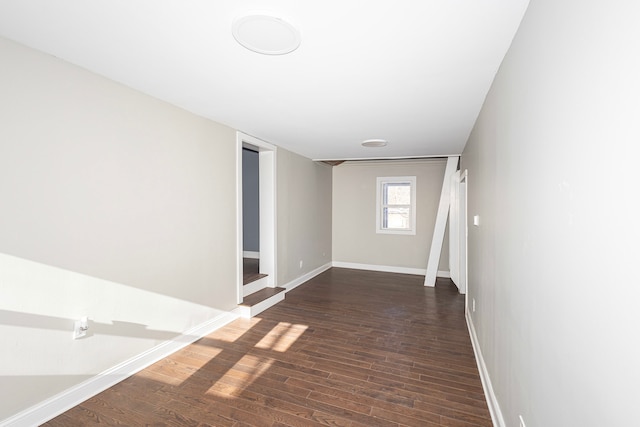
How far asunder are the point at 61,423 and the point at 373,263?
5.62 meters

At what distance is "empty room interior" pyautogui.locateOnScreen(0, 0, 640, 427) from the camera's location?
0.88 meters

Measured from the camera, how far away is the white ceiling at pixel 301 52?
1.45 metres

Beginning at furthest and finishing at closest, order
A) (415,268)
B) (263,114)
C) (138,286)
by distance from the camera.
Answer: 1. (415,268)
2. (263,114)
3. (138,286)

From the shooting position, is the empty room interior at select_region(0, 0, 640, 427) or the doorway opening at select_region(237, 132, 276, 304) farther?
the doorway opening at select_region(237, 132, 276, 304)

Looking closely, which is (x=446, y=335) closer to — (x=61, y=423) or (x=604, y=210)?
(x=604, y=210)

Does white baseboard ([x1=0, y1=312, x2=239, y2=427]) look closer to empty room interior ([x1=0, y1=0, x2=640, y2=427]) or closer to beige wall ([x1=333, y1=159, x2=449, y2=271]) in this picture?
empty room interior ([x1=0, y1=0, x2=640, y2=427])

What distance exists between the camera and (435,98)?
2.57 metres

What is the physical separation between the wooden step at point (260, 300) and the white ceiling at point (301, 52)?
7.51ft

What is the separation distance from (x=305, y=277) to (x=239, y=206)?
2.44m

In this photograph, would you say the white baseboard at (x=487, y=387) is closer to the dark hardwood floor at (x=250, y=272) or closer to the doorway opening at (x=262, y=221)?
the doorway opening at (x=262, y=221)

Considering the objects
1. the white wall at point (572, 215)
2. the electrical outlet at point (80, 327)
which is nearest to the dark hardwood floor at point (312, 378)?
the electrical outlet at point (80, 327)

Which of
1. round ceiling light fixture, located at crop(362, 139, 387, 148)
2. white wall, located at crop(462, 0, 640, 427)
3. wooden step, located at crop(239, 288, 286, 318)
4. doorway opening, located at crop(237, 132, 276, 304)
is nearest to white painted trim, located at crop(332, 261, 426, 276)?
doorway opening, located at crop(237, 132, 276, 304)

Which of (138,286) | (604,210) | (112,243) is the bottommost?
(138,286)

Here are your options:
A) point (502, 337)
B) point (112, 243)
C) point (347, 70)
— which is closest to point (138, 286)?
point (112, 243)
